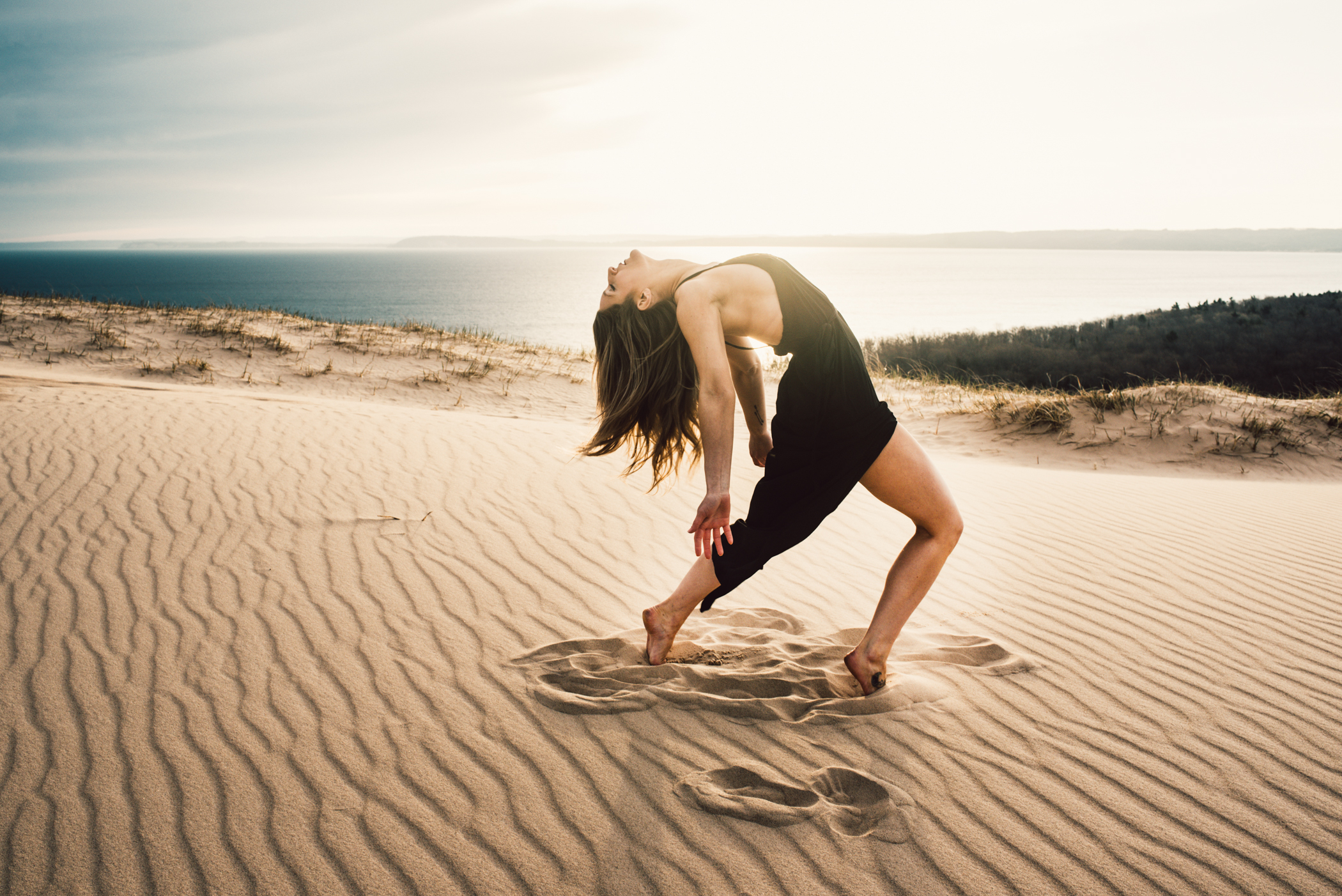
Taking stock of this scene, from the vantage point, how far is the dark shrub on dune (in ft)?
54.0

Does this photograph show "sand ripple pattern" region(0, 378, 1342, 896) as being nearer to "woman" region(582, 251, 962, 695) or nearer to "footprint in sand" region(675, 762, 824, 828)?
"footprint in sand" region(675, 762, 824, 828)

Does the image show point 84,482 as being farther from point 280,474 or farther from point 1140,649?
point 1140,649

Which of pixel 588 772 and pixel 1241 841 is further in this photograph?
pixel 588 772

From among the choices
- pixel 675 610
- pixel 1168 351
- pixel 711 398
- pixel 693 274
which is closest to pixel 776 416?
pixel 711 398

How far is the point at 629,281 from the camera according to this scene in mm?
2396

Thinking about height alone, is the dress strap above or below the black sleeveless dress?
above

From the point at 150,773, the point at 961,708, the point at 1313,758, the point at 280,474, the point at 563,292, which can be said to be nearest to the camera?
the point at 150,773

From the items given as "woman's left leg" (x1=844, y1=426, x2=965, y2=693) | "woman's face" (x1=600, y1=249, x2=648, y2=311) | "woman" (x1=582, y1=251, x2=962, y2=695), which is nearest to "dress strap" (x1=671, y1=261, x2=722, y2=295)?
"woman" (x1=582, y1=251, x2=962, y2=695)

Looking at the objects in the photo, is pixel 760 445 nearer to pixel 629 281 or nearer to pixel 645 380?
pixel 645 380

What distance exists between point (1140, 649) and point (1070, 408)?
24.4 feet

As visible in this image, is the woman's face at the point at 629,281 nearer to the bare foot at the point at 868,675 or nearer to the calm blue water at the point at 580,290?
the bare foot at the point at 868,675

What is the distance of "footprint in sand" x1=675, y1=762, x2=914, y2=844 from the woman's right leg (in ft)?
2.04

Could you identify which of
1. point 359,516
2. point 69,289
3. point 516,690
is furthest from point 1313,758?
point 69,289

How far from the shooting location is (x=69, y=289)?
211ft
